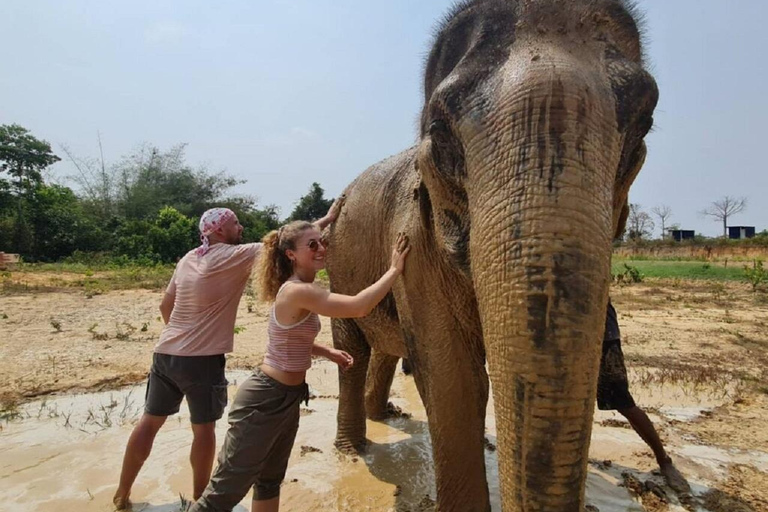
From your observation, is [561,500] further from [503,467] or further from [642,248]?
[642,248]

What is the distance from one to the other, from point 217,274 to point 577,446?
2.44 m

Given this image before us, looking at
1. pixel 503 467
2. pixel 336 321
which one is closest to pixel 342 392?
pixel 336 321

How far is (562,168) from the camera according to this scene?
1.74m

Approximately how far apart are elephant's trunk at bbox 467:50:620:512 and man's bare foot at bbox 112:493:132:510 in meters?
2.90

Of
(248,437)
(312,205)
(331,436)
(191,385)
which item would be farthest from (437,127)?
(312,205)

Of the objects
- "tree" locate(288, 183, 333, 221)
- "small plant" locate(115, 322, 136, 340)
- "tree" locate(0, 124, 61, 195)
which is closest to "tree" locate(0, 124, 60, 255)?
"tree" locate(0, 124, 61, 195)

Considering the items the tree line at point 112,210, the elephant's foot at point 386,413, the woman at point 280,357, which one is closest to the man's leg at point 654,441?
the woman at point 280,357

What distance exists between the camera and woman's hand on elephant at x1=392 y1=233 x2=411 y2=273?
2.97m

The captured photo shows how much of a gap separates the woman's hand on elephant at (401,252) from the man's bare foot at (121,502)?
7.95 feet

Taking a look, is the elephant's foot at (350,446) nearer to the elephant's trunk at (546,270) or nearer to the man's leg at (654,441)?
the man's leg at (654,441)

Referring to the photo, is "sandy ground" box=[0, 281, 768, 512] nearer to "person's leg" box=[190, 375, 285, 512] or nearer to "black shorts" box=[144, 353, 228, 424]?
"black shorts" box=[144, 353, 228, 424]

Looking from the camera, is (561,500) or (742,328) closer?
(561,500)

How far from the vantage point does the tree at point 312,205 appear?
139 ft

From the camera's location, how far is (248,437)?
281 cm
